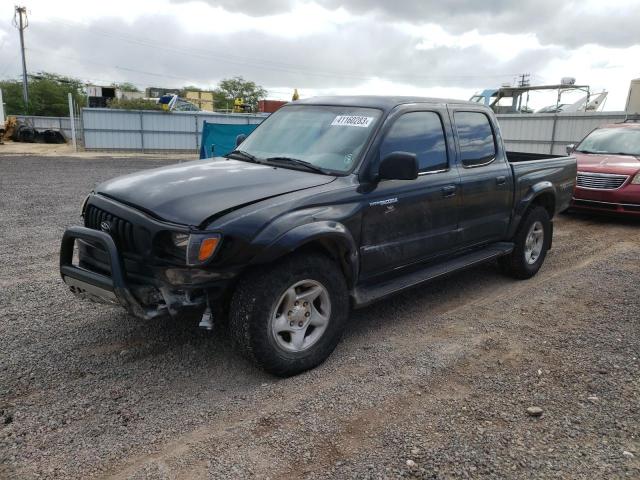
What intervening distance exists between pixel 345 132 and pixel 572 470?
2.74 metres

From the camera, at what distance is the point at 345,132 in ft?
13.6

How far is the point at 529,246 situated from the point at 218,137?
971 cm

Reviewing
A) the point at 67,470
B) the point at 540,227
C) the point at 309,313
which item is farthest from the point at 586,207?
the point at 67,470

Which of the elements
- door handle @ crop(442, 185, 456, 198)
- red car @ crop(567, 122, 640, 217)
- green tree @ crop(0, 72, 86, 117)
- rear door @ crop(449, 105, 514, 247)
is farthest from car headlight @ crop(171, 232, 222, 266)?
green tree @ crop(0, 72, 86, 117)

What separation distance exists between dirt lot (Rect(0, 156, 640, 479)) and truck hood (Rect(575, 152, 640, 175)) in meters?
4.59

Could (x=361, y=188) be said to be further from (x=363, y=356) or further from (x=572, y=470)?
(x=572, y=470)

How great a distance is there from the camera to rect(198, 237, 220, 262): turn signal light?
10.0 feet

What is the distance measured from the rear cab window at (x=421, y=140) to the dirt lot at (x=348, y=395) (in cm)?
138

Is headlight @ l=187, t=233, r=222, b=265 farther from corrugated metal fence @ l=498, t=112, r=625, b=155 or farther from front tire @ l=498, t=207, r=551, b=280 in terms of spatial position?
corrugated metal fence @ l=498, t=112, r=625, b=155

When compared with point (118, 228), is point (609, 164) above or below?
above

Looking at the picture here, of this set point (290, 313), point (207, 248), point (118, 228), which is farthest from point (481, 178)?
A: point (118, 228)

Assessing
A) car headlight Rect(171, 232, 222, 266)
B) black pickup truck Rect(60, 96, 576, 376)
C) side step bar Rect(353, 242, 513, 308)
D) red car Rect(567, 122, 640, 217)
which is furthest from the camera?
red car Rect(567, 122, 640, 217)

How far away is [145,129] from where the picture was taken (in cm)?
2597

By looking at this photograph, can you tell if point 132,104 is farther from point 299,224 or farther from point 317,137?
point 299,224
